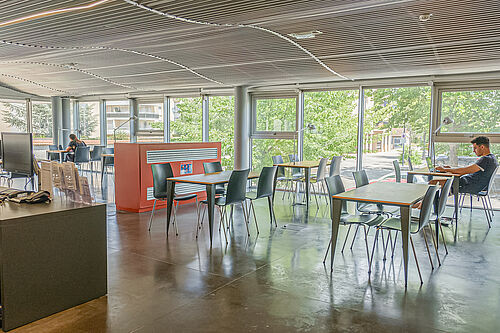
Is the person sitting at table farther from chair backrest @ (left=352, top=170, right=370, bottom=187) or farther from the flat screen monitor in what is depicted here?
chair backrest @ (left=352, top=170, right=370, bottom=187)

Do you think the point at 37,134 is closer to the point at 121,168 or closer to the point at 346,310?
the point at 121,168

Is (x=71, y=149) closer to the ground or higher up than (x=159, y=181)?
higher up

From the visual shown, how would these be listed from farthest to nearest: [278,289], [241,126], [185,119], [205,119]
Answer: [185,119]
[205,119]
[241,126]
[278,289]

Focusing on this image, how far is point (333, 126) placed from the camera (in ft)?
35.0

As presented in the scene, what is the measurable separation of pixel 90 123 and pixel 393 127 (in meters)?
11.0

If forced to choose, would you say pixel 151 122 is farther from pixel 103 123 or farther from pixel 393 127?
pixel 393 127

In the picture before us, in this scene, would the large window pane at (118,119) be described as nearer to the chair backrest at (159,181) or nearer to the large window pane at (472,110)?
the chair backrest at (159,181)

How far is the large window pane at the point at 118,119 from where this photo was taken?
48.0 feet

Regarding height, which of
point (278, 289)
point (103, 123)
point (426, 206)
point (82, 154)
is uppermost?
point (103, 123)

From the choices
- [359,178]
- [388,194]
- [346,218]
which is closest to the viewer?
[388,194]

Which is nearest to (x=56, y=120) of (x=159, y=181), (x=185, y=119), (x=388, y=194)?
(x=185, y=119)

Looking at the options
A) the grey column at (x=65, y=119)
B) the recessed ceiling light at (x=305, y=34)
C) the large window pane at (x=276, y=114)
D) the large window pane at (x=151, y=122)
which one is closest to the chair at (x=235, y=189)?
the recessed ceiling light at (x=305, y=34)

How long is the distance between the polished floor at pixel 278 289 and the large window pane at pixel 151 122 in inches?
308

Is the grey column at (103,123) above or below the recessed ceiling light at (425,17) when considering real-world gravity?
below
